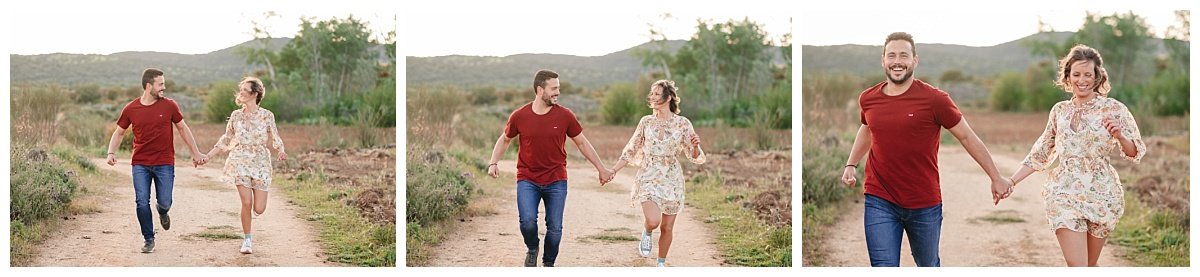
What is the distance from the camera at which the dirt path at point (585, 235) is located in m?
7.65

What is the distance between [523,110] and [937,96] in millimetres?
2272

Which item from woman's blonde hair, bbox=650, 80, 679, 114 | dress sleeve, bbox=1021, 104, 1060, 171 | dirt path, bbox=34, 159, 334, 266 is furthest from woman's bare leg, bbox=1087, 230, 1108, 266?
dirt path, bbox=34, 159, 334, 266

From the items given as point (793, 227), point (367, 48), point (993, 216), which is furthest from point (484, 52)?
point (993, 216)

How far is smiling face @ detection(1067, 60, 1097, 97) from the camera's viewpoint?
6.23 metres

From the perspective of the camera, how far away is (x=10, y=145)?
7688 millimetres

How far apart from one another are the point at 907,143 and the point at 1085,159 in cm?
91

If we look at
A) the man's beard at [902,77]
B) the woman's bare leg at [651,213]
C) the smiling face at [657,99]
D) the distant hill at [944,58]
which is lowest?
the woman's bare leg at [651,213]

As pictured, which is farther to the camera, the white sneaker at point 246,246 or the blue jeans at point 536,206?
the white sneaker at point 246,246

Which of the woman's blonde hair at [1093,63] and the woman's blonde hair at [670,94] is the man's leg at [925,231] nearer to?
the woman's blonde hair at [1093,63]

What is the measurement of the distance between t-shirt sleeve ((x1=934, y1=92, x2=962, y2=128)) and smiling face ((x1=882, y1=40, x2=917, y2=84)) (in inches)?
6.9

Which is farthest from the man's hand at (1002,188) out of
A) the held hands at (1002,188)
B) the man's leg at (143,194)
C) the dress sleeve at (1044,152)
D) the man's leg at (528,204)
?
the man's leg at (143,194)

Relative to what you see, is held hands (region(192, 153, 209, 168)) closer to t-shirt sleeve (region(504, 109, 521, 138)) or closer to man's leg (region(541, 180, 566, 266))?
t-shirt sleeve (region(504, 109, 521, 138))

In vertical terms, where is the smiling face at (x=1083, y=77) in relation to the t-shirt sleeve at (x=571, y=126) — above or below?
above

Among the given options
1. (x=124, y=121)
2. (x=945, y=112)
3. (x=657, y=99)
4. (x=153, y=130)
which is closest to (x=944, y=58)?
(x=657, y=99)
